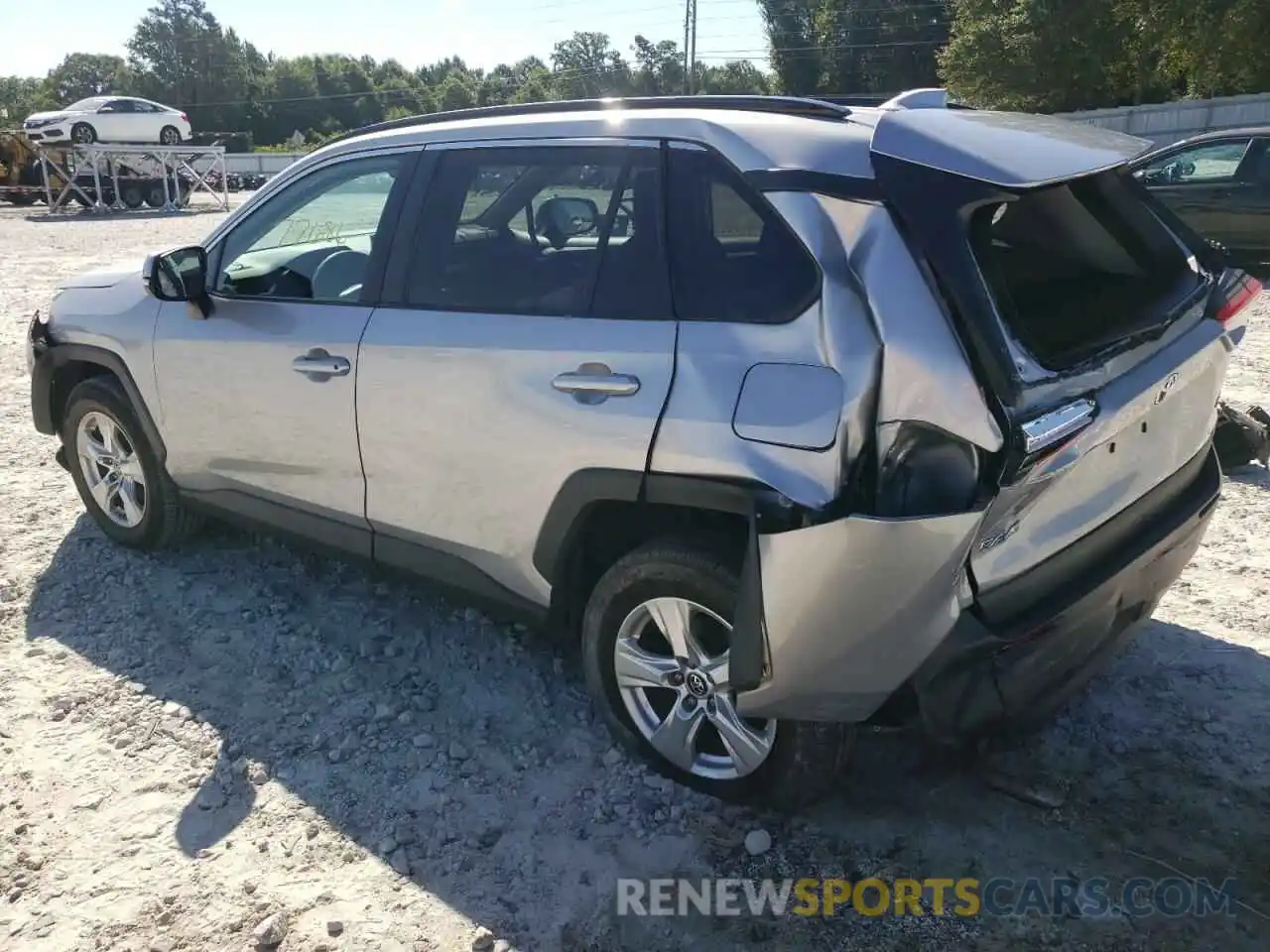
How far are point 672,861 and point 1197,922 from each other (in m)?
1.29

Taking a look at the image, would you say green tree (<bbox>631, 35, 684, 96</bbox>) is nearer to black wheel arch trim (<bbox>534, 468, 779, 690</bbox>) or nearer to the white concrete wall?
the white concrete wall

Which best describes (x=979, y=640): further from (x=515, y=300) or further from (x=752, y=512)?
(x=515, y=300)

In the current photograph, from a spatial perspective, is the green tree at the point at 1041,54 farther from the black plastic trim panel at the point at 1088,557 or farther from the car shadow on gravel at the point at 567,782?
the car shadow on gravel at the point at 567,782

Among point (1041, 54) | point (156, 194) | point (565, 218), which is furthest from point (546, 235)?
point (1041, 54)

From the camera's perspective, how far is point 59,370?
15.3 ft

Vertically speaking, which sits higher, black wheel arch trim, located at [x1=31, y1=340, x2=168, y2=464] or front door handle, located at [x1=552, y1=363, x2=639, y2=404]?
front door handle, located at [x1=552, y1=363, x2=639, y2=404]

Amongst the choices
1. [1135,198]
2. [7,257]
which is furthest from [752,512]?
[7,257]

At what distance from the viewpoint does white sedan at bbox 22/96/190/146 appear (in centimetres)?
2811

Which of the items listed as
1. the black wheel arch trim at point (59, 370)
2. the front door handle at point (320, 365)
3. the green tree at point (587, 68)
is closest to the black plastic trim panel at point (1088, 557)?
the front door handle at point (320, 365)

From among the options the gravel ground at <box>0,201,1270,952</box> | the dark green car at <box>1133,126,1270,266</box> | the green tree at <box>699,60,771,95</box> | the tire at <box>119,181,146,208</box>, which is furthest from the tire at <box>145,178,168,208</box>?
the green tree at <box>699,60,771,95</box>

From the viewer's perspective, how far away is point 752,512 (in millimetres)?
2424

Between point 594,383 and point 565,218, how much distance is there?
0.66m

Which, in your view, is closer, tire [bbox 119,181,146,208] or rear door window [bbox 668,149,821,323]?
rear door window [bbox 668,149,821,323]

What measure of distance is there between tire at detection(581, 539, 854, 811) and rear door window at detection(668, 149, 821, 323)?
651mm
